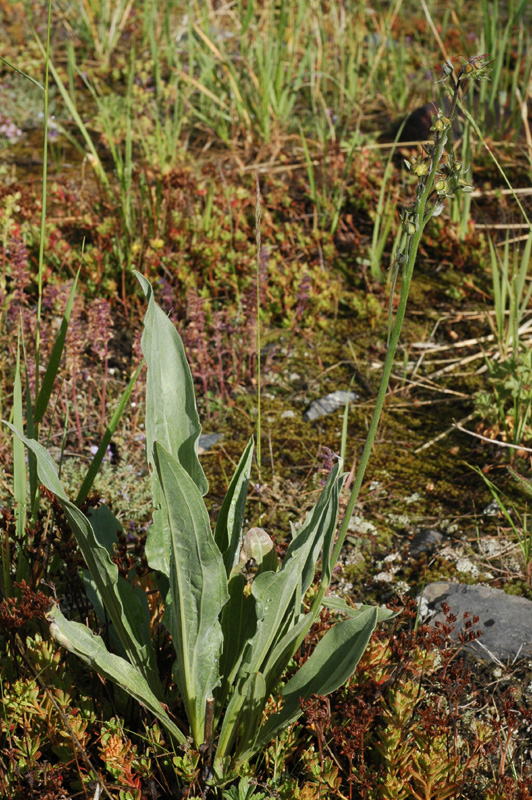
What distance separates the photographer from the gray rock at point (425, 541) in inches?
111

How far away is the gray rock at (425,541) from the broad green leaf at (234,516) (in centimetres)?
108

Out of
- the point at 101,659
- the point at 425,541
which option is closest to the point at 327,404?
the point at 425,541

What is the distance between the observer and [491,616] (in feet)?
8.02

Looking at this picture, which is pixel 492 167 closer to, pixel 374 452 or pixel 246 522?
pixel 374 452

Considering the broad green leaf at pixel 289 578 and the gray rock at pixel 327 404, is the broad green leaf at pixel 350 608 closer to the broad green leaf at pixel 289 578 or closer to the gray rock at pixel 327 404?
the broad green leaf at pixel 289 578

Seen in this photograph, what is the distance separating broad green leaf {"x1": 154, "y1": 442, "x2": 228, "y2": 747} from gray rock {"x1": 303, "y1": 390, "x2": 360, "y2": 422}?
72.7 inches

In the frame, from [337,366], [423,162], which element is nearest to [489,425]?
[337,366]

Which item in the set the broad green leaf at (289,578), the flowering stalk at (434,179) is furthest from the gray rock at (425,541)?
the flowering stalk at (434,179)

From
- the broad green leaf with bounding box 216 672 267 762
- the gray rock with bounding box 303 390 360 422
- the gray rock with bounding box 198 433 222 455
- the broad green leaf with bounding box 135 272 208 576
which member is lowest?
the gray rock with bounding box 198 433 222 455

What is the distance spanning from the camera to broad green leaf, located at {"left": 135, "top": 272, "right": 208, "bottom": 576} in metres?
1.84

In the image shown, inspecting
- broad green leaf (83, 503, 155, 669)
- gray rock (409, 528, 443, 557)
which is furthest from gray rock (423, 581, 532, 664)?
broad green leaf (83, 503, 155, 669)

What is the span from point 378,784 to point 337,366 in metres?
2.29

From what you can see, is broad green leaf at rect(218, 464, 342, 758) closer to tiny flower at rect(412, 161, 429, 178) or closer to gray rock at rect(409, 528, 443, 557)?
tiny flower at rect(412, 161, 429, 178)

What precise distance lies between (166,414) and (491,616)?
1.34m
